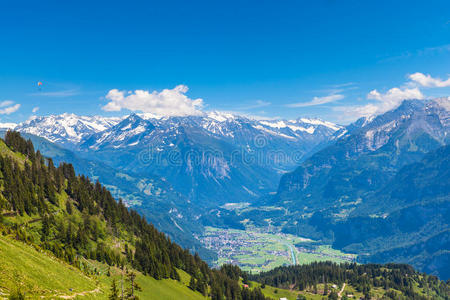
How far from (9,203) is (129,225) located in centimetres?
5391

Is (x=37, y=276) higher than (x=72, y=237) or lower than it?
higher

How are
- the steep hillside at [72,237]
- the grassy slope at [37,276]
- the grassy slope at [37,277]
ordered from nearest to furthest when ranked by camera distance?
the grassy slope at [37,277], the grassy slope at [37,276], the steep hillside at [72,237]

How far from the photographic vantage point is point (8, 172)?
295ft

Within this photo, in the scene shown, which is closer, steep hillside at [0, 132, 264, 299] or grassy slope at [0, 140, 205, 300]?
grassy slope at [0, 140, 205, 300]

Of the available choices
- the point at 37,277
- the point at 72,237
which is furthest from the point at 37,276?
the point at 72,237

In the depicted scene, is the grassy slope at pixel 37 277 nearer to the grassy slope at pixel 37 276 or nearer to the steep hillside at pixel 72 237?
the grassy slope at pixel 37 276

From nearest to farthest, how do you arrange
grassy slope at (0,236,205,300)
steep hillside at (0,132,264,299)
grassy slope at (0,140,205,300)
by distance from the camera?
grassy slope at (0,236,205,300) < grassy slope at (0,140,205,300) < steep hillside at (0,132,264,299)

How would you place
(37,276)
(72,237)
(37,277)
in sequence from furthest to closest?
1. (72,237)
2. (37,276)
3. (37,277)

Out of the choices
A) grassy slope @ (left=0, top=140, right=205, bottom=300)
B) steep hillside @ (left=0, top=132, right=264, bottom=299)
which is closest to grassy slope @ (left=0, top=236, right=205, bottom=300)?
grassy slope @ (left=0, top=140, right=205, bottom=300)

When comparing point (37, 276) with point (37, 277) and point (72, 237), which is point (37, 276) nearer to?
point (37, 277)

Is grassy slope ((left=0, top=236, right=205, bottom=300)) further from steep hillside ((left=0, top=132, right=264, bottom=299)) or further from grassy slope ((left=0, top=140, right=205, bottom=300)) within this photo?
steep hillside ((left=0, top=132, right=264, bottom=299))

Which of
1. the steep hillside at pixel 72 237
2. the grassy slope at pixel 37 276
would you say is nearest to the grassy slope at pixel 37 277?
the grassy slope at pixel 37 276

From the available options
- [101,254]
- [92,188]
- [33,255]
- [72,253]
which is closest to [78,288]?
[33,255]

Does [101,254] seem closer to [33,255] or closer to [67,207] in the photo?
[67,207]
